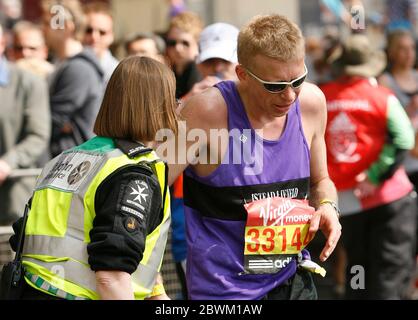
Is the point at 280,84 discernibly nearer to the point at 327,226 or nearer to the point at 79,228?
the point at 327,226

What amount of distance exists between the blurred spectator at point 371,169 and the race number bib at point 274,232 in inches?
98.6

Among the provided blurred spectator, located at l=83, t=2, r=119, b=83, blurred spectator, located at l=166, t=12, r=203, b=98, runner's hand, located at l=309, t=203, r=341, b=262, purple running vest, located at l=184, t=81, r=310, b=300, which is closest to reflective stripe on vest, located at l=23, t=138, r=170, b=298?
purple running vest, located at l=184, t=81, r=310, b=300

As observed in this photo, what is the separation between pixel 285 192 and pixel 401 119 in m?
2.69

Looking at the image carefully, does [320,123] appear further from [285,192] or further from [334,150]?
[334,150]

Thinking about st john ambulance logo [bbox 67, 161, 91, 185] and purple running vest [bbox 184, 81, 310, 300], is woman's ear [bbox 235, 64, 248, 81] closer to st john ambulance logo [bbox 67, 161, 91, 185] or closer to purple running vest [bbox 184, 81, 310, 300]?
purple running vest [bbox 184, 81, 310, 300]

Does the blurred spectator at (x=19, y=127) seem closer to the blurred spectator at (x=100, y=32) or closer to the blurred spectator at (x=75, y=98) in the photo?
the blurred spectator at (x=75, y=98)

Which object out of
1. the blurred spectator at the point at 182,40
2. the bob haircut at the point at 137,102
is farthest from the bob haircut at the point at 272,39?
the blurred spectator at the point at 182,40

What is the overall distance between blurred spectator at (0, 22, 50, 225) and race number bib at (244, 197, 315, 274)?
3.09 meters

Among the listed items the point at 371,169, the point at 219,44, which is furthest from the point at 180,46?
the point at 371,169

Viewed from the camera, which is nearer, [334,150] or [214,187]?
[214,187]

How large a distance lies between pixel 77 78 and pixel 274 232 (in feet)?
10.9

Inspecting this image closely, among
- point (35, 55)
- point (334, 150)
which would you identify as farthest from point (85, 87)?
point (334, 150)

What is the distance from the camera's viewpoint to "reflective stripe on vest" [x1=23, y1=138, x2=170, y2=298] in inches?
128

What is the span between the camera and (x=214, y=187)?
4066 mm
